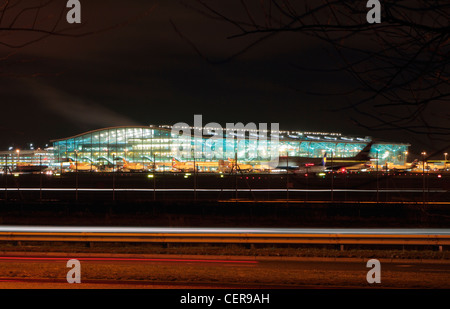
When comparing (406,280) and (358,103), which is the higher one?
(358,103)

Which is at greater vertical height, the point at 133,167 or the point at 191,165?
the point at 191,165

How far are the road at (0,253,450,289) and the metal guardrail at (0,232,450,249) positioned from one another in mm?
1803

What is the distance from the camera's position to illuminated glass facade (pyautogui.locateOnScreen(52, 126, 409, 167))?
285 feet

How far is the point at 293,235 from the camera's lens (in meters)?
18.0

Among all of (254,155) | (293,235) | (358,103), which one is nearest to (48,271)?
(293,235)

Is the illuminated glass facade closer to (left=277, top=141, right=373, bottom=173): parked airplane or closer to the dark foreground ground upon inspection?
(left=277, top=141, right=373, bottom=173): parked airplane

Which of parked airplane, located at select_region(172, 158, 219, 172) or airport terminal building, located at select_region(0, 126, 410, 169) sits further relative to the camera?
airport terminal building, located at select_region(0, 126, 410, 169)

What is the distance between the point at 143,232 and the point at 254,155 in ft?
219

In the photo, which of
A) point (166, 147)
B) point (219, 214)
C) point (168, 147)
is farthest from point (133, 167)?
point (219, 214)

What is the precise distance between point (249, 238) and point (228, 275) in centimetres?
565

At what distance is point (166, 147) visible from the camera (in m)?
99.8

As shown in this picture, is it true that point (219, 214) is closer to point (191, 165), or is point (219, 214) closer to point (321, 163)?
point (321, 163)

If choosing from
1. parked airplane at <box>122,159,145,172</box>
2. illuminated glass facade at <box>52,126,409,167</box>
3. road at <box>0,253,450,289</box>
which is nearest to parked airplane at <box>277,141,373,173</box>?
illuminated glass facade at <box>52,126,409,167</box>
